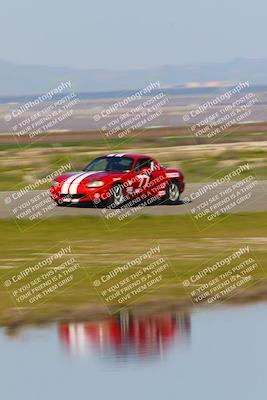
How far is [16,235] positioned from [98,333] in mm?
12110

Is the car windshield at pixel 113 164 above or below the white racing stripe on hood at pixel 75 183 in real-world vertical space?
above

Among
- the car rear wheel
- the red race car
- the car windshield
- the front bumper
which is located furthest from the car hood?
the car rear wheel

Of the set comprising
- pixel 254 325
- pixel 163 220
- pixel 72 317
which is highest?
pixel 163 220

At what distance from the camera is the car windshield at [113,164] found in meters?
32.2

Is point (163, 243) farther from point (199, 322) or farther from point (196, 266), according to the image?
point (199, 322)

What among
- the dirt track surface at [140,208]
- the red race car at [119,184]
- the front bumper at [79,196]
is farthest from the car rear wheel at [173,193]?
the front bumper at [79,196]

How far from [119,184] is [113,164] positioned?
1.07 meters

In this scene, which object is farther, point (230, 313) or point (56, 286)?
point (56, 286)

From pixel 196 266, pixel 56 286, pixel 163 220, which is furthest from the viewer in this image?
pixel 163 220

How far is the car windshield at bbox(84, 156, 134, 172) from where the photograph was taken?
1266 inches

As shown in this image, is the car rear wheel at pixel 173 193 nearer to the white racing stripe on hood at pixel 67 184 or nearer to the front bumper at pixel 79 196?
the front bumper at pixel 79 196

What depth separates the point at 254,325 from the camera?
51.6 feet

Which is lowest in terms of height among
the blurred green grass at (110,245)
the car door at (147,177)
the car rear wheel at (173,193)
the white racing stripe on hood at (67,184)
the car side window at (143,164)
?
the blurred green grass at (110,245)

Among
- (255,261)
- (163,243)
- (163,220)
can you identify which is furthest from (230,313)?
(163,220)
